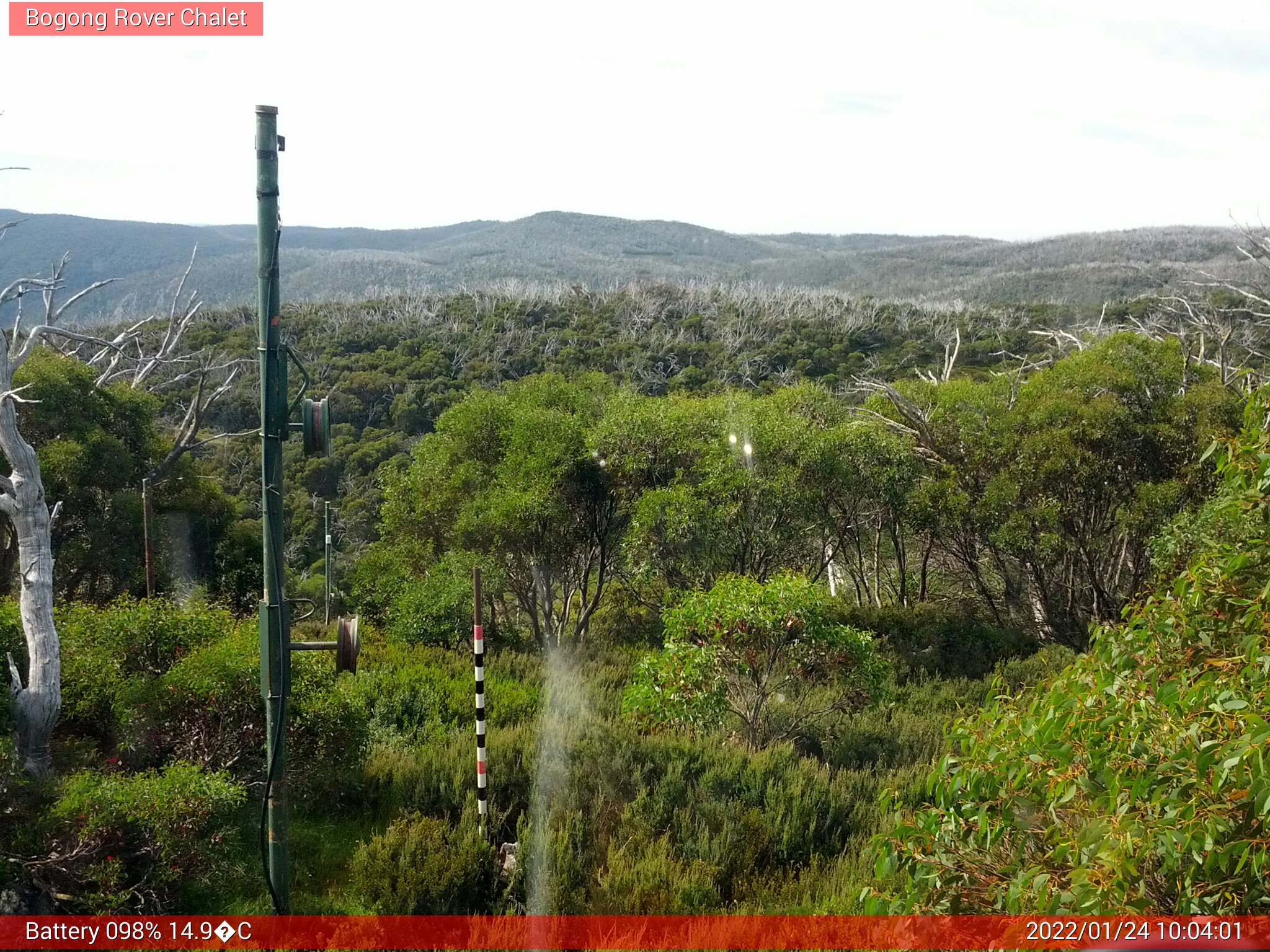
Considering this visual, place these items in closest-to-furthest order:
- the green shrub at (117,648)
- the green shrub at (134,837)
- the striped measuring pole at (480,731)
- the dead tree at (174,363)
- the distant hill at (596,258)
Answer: the green shrub at (134,837) → the striped measuring pole at (480,731) → the green shrub at (117,648) → the dead tree at (174,363) → the distant hill at (596,258)

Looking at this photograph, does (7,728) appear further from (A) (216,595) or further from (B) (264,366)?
(A) (216,595)

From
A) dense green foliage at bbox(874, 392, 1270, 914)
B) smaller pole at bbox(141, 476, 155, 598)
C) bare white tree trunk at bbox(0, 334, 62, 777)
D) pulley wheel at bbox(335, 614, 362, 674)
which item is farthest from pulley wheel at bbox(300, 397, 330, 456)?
smaller pole at bbox(141, 476, 155, 598)

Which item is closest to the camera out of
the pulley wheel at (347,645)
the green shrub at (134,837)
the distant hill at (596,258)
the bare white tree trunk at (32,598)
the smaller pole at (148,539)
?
the pulley wheel at (347,645)

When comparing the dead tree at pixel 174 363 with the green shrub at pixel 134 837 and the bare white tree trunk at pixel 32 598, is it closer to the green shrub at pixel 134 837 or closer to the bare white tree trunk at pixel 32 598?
the bare white tree trunk at pixel 32 598

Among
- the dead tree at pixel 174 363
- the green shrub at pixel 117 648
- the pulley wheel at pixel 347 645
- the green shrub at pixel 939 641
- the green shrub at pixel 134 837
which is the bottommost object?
the green shrub at pixel 939 641

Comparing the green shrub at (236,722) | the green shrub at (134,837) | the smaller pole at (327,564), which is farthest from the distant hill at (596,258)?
the green shrub at (134,837)

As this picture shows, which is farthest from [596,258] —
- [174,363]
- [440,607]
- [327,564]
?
[440,607]

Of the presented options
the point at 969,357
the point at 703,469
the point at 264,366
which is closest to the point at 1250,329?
the point at 969,357
